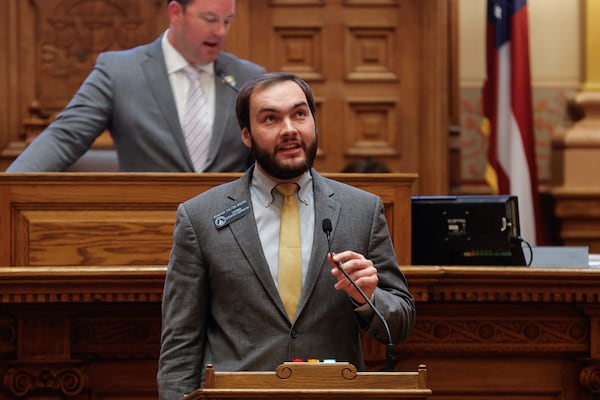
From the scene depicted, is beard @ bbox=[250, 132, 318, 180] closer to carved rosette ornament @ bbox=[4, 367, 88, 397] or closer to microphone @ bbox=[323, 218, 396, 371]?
microphone @ bbox=[323, 218, 396, 371]

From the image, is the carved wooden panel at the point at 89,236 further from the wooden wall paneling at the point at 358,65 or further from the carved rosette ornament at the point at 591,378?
the wooden wall paneling at the point at 358,65

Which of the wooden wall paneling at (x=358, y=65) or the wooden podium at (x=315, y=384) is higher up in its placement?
the wooden wall paneling at (x=358, y=65)

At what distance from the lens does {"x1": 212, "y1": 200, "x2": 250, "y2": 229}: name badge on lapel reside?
2709 millimetres

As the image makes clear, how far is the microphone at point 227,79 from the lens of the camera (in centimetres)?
420

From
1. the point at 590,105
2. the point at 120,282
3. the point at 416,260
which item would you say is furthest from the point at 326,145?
the point at 120,282

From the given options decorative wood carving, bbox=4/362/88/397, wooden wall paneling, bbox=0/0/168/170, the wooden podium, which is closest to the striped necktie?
decorative wood carving, bbox=4/362/88/397

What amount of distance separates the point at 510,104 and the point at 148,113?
8.92 ft

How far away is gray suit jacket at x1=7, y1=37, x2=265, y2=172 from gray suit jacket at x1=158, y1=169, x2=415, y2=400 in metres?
1.33

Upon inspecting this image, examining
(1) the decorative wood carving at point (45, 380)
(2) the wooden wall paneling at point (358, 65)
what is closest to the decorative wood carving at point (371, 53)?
(2) the wooden wall paneling at point (358, 65)

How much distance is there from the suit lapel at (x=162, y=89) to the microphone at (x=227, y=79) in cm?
20

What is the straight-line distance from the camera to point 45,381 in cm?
330

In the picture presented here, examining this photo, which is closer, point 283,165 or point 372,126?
point 283,165

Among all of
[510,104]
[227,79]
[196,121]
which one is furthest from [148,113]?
[510,104]

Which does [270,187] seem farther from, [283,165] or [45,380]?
[45,380]
